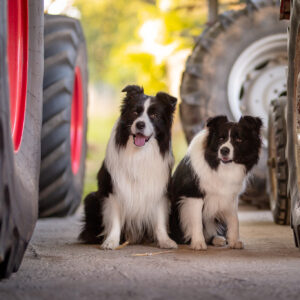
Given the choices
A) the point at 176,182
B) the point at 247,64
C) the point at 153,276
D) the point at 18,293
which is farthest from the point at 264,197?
the point at 18,293

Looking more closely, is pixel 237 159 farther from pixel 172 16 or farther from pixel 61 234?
pixel 172 16

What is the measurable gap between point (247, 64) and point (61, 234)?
260cm

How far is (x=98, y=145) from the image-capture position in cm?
1458

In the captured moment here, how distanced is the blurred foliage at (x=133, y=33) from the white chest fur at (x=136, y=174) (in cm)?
451

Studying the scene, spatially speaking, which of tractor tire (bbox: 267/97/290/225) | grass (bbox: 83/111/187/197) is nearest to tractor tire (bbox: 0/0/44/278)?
tractor tire (bbox: 267/97/290/225)

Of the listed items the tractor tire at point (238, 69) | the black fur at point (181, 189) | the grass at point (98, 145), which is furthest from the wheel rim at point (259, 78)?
the grass at point (98, 145)

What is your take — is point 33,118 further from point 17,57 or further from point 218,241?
point 218,241

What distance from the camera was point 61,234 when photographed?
12.4ft

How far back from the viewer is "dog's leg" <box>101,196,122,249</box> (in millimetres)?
3287

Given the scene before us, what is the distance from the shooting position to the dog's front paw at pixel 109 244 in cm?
318

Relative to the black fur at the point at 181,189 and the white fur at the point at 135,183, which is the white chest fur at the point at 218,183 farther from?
the white fur at the point at 135,183

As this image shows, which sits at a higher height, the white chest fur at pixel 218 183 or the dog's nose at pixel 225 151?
the dog's nose at pixel 225 151

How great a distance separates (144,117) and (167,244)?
778mm

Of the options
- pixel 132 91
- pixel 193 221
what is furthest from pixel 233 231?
pixel 132 91
